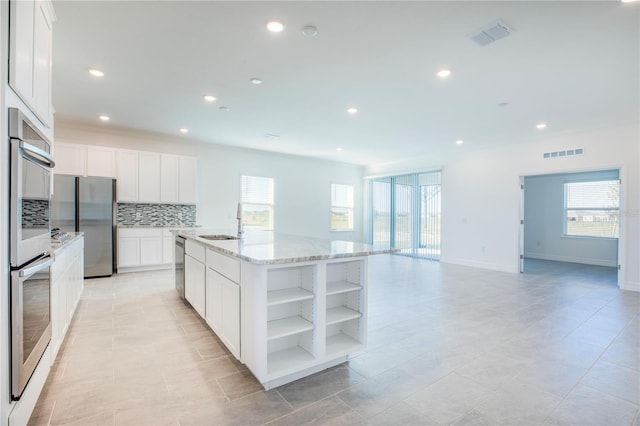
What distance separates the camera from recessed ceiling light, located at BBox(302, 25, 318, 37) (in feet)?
8.61

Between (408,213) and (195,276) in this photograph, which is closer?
(195,276)

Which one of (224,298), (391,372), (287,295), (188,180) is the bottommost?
(391,372)

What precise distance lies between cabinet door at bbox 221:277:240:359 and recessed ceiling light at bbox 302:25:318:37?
2130mm

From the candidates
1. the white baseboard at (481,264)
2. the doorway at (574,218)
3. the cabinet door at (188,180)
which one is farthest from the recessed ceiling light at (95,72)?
the doorway at (574,218)

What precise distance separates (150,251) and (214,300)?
3909 millimetres

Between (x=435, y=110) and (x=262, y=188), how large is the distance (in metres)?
4.66

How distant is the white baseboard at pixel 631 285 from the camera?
5.07 metres

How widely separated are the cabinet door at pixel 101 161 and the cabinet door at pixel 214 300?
408cm

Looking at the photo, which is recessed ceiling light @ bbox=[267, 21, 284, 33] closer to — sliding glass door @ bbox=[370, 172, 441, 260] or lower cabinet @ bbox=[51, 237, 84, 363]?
lower cabinet @ bbox=[51, 237, 84, 363]

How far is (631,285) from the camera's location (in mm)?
5141

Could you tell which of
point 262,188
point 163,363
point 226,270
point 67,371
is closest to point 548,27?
point 226,270

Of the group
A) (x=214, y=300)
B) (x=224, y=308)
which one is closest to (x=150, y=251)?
(x=214, y=300)

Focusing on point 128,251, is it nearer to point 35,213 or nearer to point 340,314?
point 35,213

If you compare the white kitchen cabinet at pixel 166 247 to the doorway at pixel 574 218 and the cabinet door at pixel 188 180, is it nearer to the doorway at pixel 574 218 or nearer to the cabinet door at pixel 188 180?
the cabinet door at pixel 188 180
